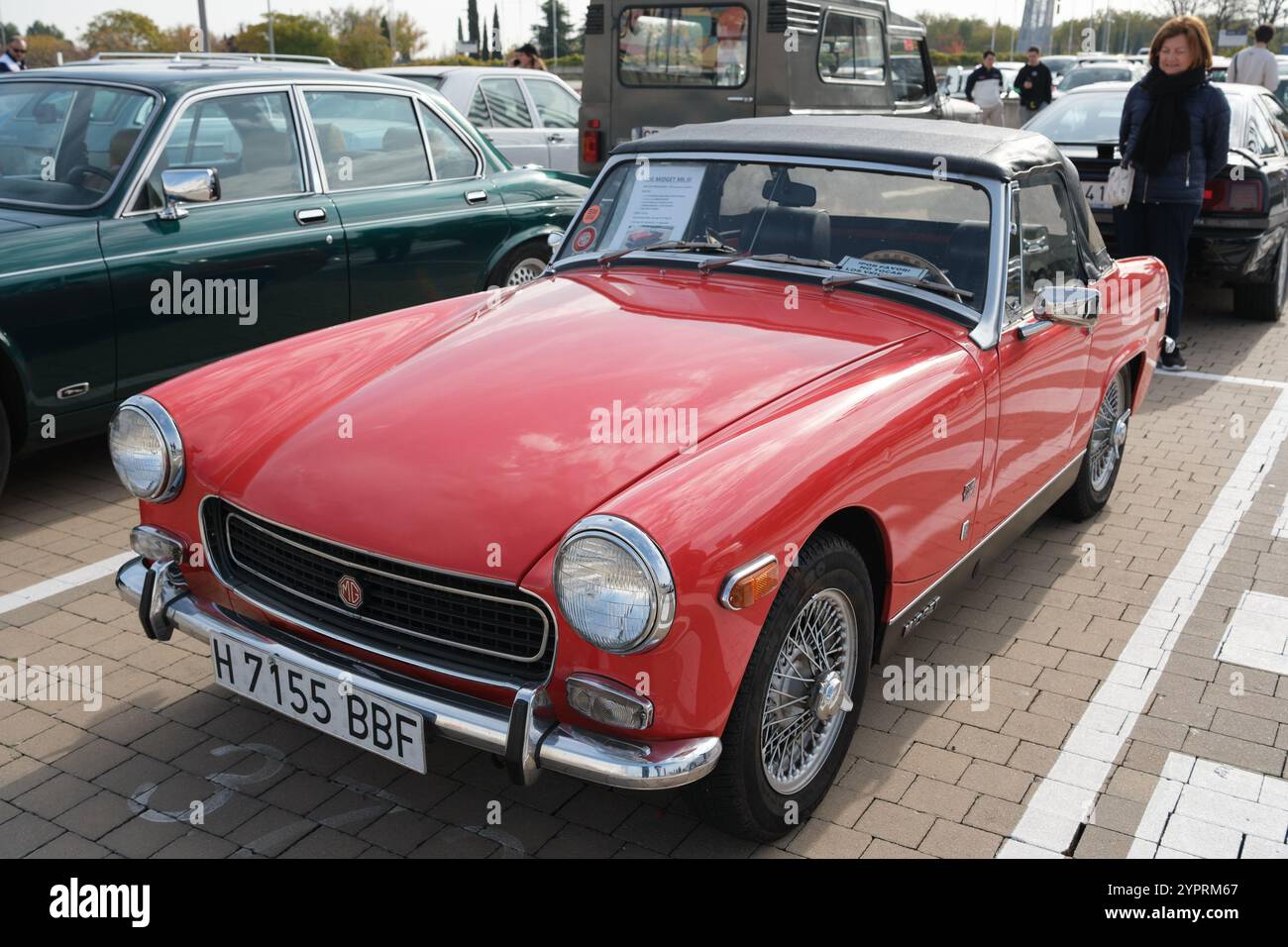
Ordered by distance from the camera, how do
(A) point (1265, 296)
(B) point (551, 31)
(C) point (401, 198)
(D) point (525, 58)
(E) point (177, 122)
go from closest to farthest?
(E) point (177, 122), (C) point (401, 198), (A) point (1265, 296), (D) point (525, 58), (B) point (551, 31)

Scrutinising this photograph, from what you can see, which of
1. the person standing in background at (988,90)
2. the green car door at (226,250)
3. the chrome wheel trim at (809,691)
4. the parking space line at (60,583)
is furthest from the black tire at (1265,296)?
the person standing in background at (988,90)

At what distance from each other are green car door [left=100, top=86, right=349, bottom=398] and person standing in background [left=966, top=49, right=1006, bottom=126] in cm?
1497

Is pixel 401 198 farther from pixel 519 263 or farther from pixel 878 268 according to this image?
pixel 878 268

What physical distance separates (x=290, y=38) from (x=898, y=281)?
5307 centimetres

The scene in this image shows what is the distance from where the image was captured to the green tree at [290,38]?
165 ft

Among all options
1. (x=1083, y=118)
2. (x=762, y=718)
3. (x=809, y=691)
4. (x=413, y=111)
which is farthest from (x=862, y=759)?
(x=1083, y=118)


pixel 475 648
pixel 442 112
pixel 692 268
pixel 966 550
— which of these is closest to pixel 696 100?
pixel 442 112

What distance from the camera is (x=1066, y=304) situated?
3.91 meters

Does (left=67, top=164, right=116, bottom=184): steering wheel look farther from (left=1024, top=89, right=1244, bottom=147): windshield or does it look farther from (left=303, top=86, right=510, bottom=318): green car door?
(left=1024, top=89, right=1244, bottom=147): windshield

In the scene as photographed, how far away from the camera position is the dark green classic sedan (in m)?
4.98

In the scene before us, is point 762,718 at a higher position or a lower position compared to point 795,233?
lower

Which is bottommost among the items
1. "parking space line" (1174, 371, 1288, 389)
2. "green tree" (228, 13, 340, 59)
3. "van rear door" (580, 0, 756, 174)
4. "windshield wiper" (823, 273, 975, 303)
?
"parking space line" (1174, 371, 1288, 389)

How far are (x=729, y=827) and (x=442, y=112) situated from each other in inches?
207

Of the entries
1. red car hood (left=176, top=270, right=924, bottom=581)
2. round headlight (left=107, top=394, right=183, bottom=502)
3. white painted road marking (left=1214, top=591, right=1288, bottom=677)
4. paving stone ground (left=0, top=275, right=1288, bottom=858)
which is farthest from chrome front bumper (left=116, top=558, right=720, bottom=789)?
white painted road marking (left=1214, top=591, right=1288, bottom=677)
